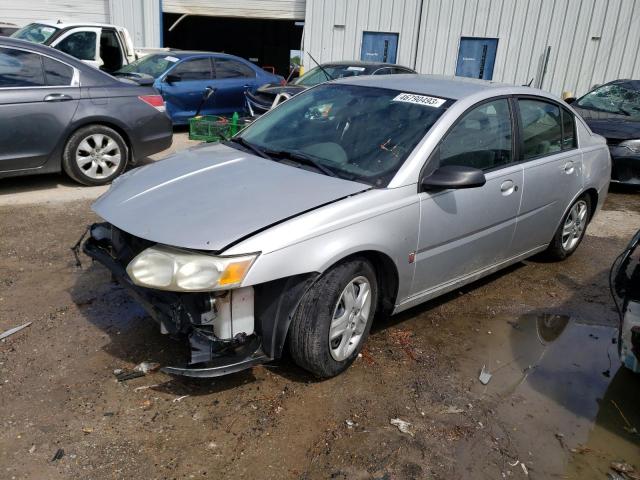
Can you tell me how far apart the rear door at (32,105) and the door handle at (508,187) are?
4773mm

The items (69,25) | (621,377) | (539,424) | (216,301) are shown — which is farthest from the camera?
(69,25)

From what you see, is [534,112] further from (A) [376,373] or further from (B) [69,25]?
(B) [69,25]

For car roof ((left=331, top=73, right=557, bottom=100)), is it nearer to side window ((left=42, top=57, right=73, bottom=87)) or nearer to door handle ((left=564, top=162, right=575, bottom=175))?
door handle ((left=564, top=162, right=575, bottom=175))

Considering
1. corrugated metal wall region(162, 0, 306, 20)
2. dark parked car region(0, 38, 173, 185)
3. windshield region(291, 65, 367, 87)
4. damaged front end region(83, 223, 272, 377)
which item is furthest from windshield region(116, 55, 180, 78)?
damaged front end region(83, 223, 272, 377)

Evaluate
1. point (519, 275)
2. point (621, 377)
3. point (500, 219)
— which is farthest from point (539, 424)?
point (519, 275)

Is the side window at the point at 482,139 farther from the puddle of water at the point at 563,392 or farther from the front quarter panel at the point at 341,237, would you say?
the puddle of water at the point at 563,392

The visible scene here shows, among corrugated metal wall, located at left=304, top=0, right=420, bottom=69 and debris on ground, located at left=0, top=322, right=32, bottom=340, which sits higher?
corrugated metal wall, located at left=304, top=0, right=420, bottom=69

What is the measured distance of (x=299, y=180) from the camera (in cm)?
328

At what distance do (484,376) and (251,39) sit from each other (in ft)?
78.4

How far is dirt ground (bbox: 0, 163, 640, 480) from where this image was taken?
8.63 ft

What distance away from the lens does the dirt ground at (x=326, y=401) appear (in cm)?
263

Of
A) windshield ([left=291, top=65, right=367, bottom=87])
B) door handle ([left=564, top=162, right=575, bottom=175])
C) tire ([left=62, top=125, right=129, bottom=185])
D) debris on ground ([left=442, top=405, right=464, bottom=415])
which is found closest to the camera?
debris on ground ([left=442, top=405, right=464, bottom=415])

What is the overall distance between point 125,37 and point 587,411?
10997 millimetres

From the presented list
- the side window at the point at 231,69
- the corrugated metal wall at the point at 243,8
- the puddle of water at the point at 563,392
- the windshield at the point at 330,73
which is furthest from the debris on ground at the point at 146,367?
the corrugated metal wall at the point at 243,8
